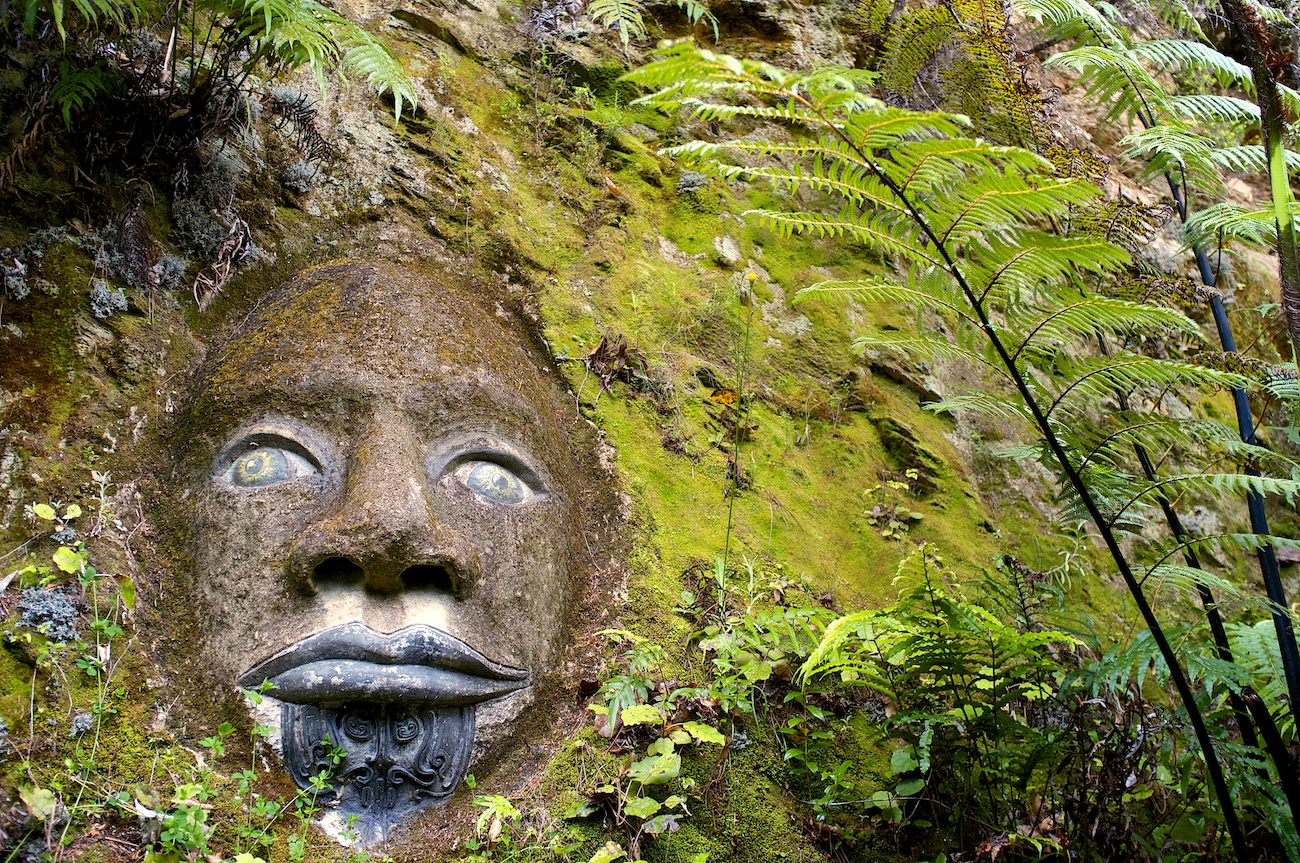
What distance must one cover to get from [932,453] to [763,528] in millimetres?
1167

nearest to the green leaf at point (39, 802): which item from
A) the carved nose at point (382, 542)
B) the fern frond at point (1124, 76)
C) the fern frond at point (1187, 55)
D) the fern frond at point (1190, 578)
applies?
the carved nose at point (382, 542)

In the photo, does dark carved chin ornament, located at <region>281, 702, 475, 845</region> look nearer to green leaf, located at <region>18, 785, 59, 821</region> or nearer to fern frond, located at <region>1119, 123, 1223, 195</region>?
green leaf, located at <region>18, 785, 59, 821</region>

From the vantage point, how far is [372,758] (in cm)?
257

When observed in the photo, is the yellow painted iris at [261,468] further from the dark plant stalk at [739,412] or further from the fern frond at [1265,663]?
the fern frond at [1265,663]

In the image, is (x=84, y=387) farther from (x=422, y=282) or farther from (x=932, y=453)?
(x=932, y=453)

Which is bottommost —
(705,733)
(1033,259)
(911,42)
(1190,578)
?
(705,733)

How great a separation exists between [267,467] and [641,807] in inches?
65.8

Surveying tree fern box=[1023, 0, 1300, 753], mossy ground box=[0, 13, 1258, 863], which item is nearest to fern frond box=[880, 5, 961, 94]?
tree fern box=[1023, 0, 1300, 753]

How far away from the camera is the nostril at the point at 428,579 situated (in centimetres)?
276

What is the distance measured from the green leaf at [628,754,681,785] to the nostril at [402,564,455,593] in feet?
2.70

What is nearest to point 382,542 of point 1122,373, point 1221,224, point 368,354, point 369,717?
point 369,717

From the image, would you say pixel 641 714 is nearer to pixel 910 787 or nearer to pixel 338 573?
pixel 910 787

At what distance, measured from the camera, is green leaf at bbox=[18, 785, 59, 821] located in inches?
82.9

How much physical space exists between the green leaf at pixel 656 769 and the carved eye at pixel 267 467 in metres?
1.47
